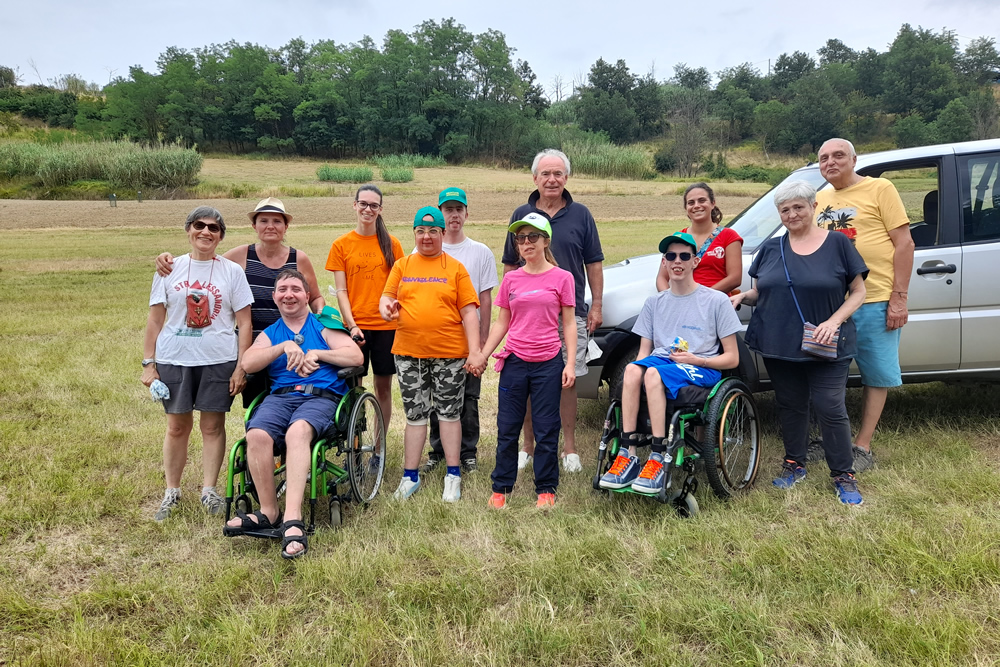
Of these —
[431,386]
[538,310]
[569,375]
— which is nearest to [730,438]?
[569,375]

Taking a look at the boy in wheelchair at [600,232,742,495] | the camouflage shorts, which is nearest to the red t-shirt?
the boy in wheelchair at [600,232,742,495]

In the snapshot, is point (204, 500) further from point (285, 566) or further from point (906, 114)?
point (906, 114)

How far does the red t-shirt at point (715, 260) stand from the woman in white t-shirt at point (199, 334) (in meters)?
2.80

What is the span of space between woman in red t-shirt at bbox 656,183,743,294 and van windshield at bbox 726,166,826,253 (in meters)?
0.74

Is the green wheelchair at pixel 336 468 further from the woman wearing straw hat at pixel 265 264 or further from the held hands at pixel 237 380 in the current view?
the woman wearing straw hat at pixel 265 264

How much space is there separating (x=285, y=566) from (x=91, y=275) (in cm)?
1354

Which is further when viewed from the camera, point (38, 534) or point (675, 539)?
point (38, 534)

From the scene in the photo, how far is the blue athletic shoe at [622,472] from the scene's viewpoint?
370 cm

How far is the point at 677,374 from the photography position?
385 centimetres

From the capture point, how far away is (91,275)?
14352mm

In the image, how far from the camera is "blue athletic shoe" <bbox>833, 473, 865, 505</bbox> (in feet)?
12.4

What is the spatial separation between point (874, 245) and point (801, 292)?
655 millimetres

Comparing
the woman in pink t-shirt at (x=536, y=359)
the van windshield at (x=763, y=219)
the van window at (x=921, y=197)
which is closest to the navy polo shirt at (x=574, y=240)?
the woman in pink t-shirt at (x=536, y=359)

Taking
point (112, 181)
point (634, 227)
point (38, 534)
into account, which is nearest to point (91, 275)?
point (38, 534)
